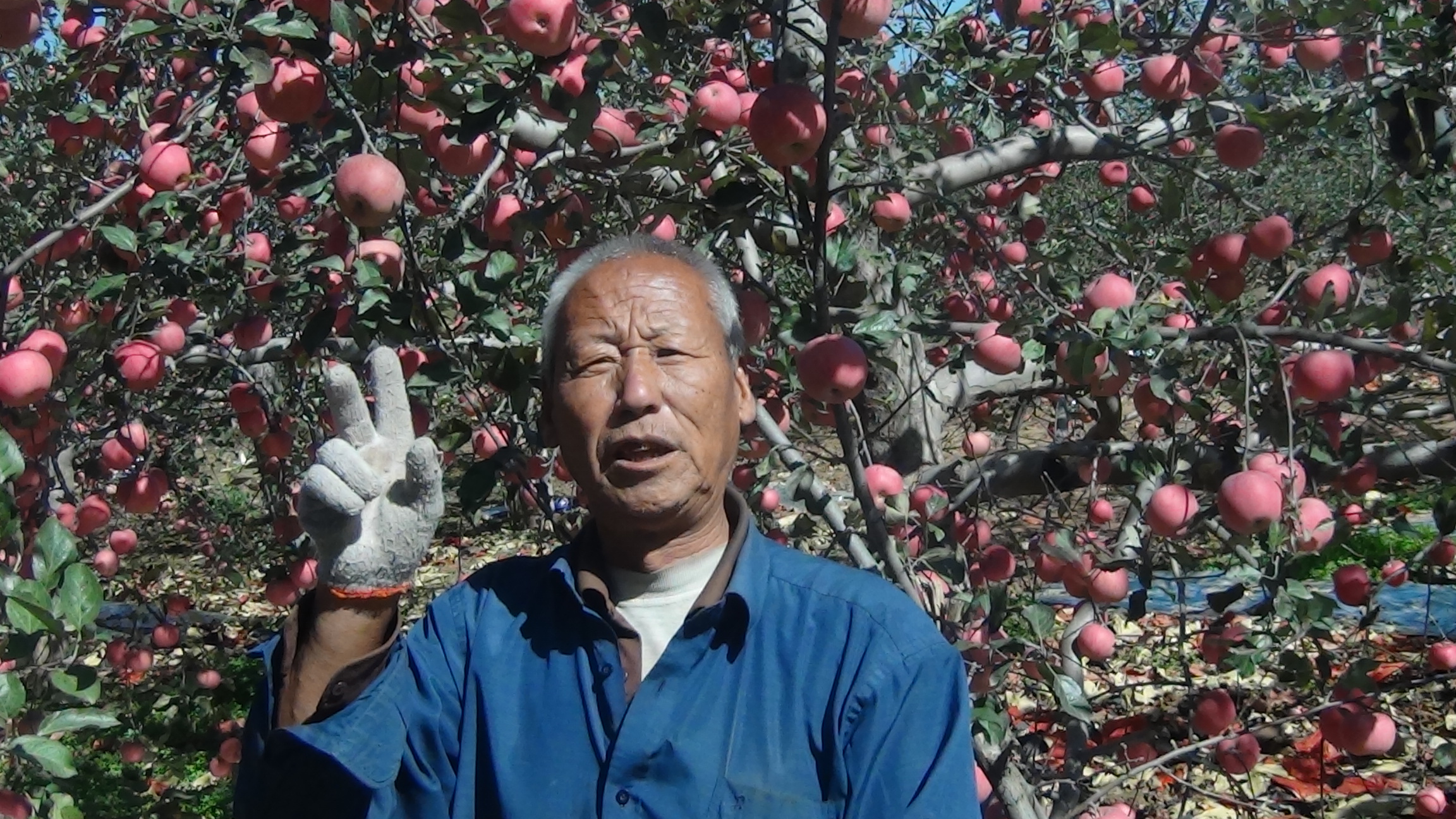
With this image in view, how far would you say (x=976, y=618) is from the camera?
225 centimetres

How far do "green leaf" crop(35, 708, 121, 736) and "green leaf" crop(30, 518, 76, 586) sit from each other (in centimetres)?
16

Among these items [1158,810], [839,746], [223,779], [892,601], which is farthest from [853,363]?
[223,779]

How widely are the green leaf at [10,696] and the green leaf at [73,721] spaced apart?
0.06 m

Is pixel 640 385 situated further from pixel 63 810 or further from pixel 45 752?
pixel 63 810

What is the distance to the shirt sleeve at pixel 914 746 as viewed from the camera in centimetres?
118

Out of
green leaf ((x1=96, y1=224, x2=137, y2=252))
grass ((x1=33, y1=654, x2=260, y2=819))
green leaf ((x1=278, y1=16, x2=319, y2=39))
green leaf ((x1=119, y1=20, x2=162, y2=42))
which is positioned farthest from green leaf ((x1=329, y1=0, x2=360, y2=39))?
grass ((x1=33, y1=654, x2=260, y2=819))

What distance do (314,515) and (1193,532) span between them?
1.55 metres

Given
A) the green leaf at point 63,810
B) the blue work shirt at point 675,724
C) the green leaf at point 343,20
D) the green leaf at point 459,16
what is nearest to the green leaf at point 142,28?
the green leaf at point 343,20

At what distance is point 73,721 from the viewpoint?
1.45 meters

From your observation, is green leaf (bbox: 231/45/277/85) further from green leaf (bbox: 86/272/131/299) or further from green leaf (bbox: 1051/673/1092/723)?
green leaf (bbox: 1051/673/1092/723)

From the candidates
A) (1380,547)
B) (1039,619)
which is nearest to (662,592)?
(1039,619)

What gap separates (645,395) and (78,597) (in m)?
0.73

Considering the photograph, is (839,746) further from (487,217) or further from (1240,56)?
(1240,56)

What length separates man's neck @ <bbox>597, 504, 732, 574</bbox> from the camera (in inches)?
53.9
